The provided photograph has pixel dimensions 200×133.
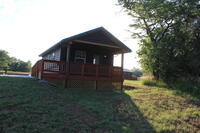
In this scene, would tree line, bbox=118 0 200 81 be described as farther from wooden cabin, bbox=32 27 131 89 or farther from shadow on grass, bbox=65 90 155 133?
shadow on grass, bbox=65 90 155 133

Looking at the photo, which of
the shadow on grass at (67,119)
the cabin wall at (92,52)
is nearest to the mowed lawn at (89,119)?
the shadow on grass at (67,119)

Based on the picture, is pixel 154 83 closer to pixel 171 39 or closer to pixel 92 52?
pixel 171 39

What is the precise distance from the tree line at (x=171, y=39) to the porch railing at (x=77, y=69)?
545cm

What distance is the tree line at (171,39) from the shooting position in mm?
12016

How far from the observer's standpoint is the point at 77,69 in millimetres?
9750

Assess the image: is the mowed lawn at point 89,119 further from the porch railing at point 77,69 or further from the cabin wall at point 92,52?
the cabin wall at point 92,52

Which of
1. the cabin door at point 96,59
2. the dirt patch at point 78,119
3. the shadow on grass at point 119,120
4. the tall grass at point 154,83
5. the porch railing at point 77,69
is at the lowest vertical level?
the shadow on grass at point 119,120

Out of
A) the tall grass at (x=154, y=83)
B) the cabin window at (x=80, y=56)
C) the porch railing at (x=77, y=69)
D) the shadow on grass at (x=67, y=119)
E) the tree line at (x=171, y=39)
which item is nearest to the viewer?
the shadow on grass at (x=67, y=119)

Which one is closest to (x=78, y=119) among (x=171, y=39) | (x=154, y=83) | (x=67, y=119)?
(x=67, y=119)

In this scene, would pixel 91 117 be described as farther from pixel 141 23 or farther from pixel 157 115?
pixel 141 23

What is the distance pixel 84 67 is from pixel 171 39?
31.4ft

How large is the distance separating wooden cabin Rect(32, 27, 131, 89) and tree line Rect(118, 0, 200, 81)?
465 cm

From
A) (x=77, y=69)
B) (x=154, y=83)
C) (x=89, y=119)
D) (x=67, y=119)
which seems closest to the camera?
(x=67, y=119)

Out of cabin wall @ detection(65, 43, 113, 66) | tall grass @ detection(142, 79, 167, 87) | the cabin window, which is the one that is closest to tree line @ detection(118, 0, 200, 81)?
tall grass @ detection(142, 79, 167, 87)
